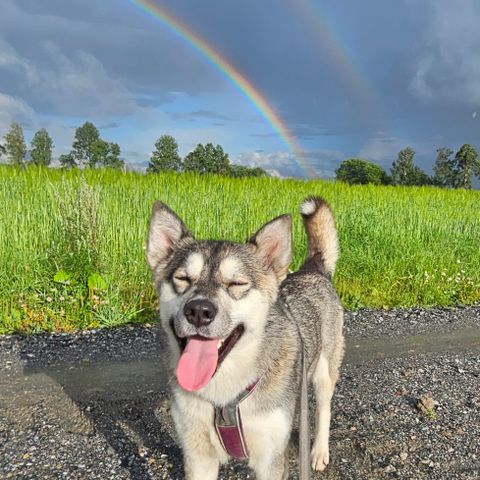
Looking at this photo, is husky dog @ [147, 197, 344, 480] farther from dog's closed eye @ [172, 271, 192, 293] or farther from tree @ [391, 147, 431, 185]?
tree @ [391, 147, 431, 185]

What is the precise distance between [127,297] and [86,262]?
87cm

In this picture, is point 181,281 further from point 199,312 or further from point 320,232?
point 320,232

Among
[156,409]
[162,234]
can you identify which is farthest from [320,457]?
[162,234]

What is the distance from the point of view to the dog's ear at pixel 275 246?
11.7 ft

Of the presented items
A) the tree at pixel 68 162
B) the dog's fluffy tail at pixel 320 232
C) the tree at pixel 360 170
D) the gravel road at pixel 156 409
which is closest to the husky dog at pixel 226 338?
the gravel road at pixel 156 409

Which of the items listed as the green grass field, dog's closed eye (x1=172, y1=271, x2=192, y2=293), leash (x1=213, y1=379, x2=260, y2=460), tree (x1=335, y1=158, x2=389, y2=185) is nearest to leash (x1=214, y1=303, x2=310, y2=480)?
leash (x1=213, y1=379, x2=260, y2=460)

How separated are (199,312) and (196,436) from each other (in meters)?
0.93

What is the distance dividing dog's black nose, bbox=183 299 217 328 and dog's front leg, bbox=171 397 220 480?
651 mm

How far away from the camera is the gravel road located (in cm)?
394

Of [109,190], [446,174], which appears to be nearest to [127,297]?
[109,190]

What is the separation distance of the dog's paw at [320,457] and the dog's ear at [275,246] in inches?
61.8

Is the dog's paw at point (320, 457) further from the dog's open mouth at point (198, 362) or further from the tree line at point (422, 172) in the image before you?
the tree line at point (422, 172)

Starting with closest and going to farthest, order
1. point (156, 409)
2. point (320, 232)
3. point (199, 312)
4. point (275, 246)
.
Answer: point (199, 312)
point (275, 246)
point (156, 409)
point (320, 232)

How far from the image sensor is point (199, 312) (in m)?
2.92
